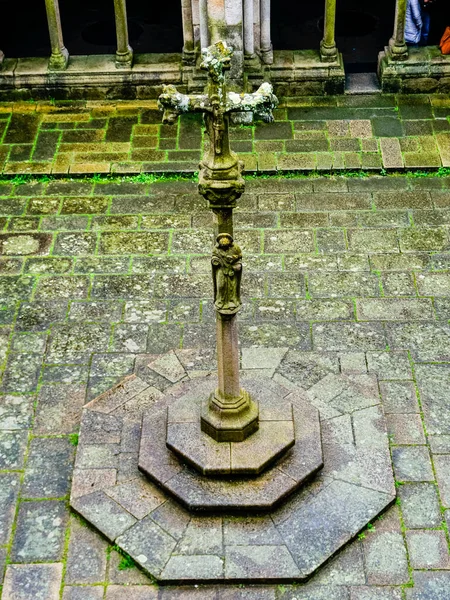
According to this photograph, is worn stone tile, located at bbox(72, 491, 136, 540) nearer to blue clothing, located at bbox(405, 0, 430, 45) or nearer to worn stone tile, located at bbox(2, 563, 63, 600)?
worn stone tile, located at bbox(2, 563, 63, 600)

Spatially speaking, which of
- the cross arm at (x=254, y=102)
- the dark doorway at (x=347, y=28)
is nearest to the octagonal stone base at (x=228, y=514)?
the cross arm at (x=254, y=102)

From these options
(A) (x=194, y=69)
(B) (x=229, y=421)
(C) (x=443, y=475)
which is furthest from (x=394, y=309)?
(A) (x=194, y=69)

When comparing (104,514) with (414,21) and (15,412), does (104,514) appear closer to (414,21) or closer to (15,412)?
(15,412)

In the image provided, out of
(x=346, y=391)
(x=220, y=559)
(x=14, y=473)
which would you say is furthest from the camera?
(x=346, y=391)

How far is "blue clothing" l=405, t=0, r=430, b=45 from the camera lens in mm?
11047

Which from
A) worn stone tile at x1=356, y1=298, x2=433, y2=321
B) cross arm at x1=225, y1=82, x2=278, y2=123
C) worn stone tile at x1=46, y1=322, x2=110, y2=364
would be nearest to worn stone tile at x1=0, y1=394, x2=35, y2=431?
worn stone tile at x1=46, y1=322, x2=110, y2=364

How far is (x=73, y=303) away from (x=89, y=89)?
3.63 meters

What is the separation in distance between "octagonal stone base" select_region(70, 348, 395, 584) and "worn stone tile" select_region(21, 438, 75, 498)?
0.15 metres

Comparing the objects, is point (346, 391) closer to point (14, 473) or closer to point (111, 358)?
point (111, 358)

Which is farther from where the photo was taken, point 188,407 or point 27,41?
point 27,41

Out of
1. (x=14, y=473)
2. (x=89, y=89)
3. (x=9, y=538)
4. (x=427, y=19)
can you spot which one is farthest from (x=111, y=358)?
(x=427, y=19)

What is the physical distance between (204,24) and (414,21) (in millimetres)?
2485

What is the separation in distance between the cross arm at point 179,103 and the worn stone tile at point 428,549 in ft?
10.3

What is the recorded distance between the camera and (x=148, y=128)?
10.8 m
